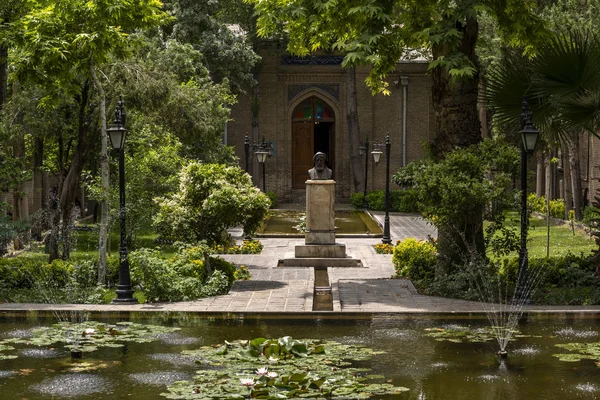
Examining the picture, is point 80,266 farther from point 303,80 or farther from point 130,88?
point 303,80

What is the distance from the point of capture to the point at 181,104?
26.0 meters

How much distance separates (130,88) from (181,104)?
18.6 feet

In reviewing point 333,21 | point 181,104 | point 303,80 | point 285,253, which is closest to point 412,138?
point 303,80

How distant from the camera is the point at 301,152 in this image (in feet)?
141

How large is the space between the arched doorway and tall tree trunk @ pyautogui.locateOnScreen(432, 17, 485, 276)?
83.5 ft

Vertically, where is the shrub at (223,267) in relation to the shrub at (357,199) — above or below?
below

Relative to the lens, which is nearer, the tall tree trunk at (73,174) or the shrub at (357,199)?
Result: the tall tree trunk at (73,174)

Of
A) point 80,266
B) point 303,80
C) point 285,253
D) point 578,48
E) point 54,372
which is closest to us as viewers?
point 54,372

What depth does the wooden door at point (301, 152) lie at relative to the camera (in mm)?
42688

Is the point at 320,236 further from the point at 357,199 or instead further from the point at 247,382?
the point at 357,199

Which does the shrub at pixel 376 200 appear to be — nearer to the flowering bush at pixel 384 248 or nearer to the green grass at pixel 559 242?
the green grass at pixel 559 242

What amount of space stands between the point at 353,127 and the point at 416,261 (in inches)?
949

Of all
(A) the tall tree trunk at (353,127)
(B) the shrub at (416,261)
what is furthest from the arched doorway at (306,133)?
(B) the shrub at (416,261)

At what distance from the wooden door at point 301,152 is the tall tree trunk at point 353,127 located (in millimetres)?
2156
